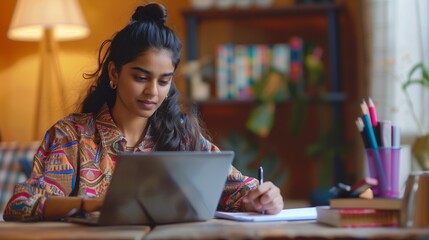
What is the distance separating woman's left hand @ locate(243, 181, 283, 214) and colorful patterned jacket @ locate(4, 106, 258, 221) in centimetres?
17

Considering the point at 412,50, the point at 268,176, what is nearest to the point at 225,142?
the point at 268,176

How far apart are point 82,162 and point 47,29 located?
2.54 metres

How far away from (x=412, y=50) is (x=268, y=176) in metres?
0.95

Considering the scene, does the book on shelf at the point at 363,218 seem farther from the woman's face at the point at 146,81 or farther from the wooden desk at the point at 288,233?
the woman's face at the point at 146,81

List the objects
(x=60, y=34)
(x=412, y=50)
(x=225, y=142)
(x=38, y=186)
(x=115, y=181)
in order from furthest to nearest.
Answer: (x=60, y=34) < (x=225, y=142) < (x=412, y=50) < (x=38, y=186) < (x=115, y=181)

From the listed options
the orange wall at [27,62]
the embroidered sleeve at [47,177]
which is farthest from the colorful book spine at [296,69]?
the embroidered sleeve at [47,177]

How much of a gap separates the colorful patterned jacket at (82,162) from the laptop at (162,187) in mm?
282

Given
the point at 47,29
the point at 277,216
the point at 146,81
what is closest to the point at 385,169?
the point at 277,216

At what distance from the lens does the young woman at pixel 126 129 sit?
1642 mm

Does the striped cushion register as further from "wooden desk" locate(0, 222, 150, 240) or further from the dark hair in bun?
"wooden desk" locate(0, 222, 150, 240)

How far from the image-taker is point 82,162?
1729 millimetres

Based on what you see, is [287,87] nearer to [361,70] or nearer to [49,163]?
[361,70]

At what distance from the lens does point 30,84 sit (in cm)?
442

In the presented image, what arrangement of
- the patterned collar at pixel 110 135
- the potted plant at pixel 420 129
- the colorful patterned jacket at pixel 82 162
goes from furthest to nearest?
the potted plant at pixel 420 129 → the patterned collar at pixel 110 135 → the colorful patterned jacket at pixel 82 162
